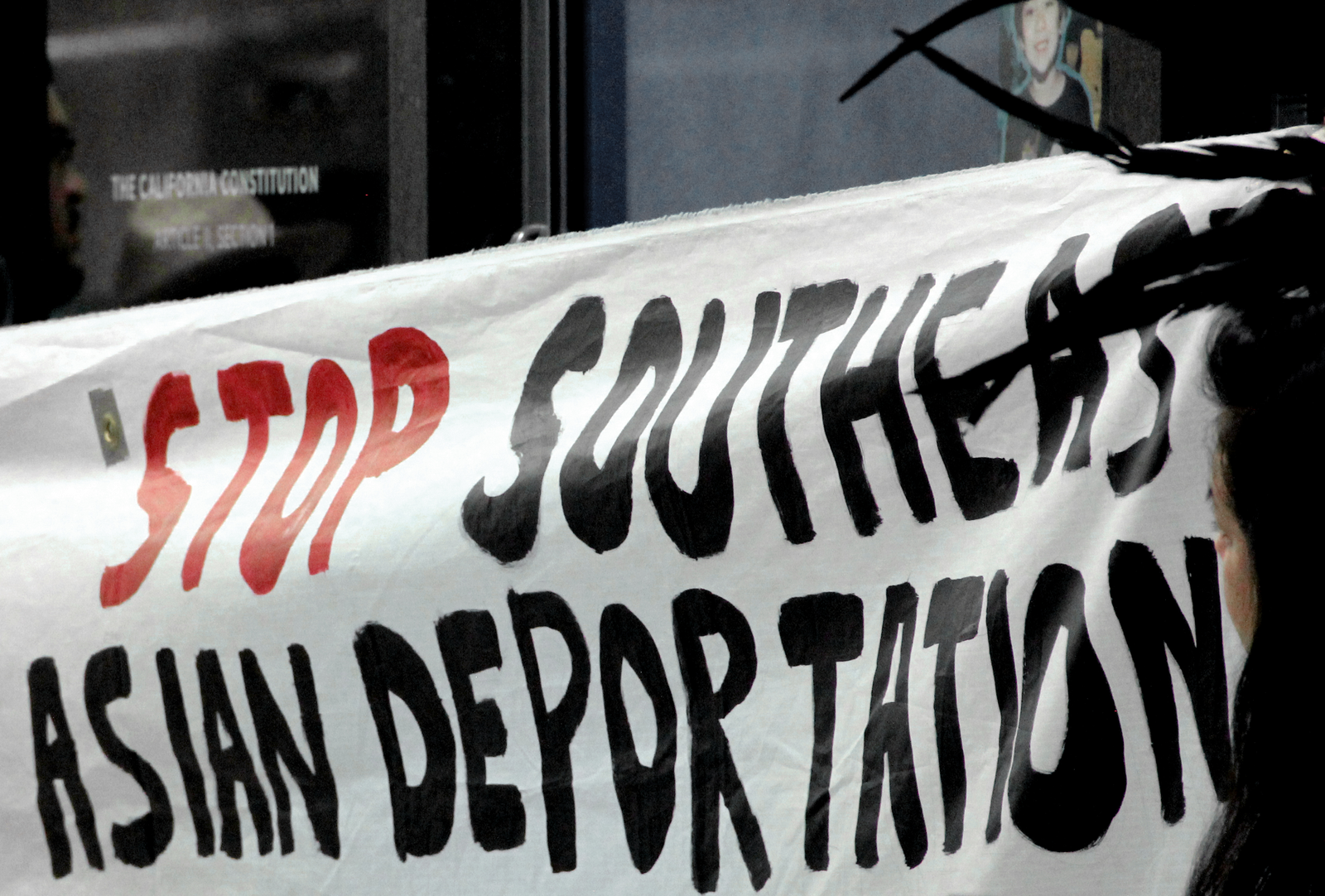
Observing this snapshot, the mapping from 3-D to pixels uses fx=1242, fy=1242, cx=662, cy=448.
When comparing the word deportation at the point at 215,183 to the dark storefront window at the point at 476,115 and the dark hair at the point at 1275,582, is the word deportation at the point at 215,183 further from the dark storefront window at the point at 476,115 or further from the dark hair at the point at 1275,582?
the dark hair at the point at 1275,582

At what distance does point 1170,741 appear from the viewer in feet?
4.41

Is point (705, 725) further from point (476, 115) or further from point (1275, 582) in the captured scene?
point (476, 115)

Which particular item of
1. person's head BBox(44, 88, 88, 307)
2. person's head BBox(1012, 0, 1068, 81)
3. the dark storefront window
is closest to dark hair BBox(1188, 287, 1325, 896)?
the dark storefront window

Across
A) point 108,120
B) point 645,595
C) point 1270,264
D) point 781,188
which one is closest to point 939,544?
point 645,595

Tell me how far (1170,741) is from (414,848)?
0.97m

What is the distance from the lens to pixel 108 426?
207 centimetres

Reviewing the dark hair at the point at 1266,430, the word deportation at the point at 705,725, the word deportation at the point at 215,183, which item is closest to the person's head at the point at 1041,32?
the dark hair at the point at 1266,430

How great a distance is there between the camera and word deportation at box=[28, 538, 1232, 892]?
1363mm

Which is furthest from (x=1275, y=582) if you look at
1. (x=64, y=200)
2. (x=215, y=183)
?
(x=64, y=200)

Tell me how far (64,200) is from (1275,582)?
11.9ft

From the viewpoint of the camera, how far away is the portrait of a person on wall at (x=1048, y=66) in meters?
2.51

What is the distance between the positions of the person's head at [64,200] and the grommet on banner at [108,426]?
1.92m

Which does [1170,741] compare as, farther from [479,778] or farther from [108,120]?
[108,120]

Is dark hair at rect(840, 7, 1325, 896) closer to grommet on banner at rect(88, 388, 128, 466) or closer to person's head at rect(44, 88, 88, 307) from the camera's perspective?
grommet on banner at rect(88, 388, 128, 466)
